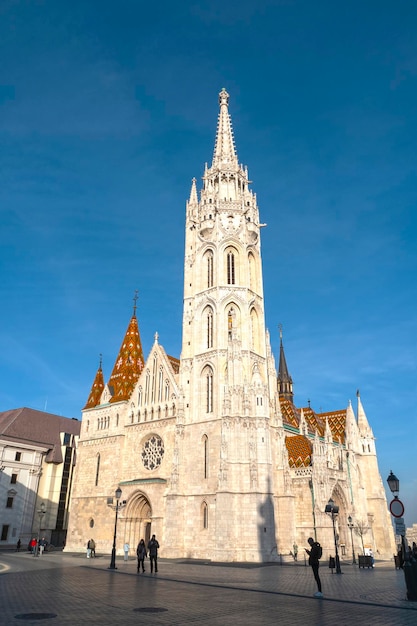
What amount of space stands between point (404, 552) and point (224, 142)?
46.9m

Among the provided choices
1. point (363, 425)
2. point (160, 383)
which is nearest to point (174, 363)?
point (160, 383)

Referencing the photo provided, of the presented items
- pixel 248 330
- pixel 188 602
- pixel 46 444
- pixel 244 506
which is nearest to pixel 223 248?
pixel 248 330

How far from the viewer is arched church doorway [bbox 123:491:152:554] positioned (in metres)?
37.4

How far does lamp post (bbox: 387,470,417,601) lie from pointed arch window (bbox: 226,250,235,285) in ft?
94.0

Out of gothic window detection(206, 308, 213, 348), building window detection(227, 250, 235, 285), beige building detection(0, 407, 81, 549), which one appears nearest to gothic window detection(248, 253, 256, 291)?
building window detection(227, 250, 235, 285)

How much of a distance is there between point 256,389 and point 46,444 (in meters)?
28.5

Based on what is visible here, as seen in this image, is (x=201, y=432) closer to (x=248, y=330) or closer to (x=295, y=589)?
(x=248, y=330)

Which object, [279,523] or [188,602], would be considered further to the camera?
[279,523]

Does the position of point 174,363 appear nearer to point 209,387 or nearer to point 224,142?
point 209,387

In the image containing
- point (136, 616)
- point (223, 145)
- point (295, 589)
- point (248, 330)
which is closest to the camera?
point (136, 616)

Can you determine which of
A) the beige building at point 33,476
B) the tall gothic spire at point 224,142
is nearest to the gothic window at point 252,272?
the tall gothic spire at point 224,142

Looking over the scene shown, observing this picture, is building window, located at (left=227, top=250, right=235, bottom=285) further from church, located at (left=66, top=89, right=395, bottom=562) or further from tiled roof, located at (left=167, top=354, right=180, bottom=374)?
tiled roof, located at (left=167, top=354, right=180, bottom=374)

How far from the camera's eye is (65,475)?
52.9m

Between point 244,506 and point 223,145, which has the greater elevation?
point 223,145
